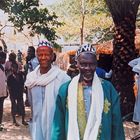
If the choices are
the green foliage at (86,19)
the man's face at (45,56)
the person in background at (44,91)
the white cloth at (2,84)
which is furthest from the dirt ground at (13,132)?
the green foliage at (86,19)

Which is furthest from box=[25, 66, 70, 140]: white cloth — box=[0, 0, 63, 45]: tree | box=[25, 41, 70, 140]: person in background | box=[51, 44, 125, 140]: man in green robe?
box=[0, 0, 63, 45]: tree

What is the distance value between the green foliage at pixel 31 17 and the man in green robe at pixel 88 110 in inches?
268

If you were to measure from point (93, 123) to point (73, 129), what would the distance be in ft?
0.52

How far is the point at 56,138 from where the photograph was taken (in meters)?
3.58

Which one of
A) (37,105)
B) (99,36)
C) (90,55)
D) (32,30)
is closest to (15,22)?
(32,30)

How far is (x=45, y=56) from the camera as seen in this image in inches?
176

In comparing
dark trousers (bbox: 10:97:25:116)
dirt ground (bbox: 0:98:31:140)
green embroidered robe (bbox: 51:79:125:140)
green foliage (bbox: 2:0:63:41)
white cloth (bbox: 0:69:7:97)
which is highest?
green foliage (bbox: 2:0:63:41)

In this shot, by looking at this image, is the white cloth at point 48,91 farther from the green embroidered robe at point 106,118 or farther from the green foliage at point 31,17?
the green foliage at point 31,17

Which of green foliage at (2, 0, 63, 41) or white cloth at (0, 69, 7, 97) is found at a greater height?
green foliage at (2, 0, 63, 41)

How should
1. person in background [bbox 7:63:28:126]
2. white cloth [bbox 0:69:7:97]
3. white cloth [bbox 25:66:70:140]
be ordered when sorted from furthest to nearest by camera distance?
person in background [bbox 7:63:28:126] < white cloth [bbox 0:69:7:97] < white cloth [bbox 25:66:70:140]

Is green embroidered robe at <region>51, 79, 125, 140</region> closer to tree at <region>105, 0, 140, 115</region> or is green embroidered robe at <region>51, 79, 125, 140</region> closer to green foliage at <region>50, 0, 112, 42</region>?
tree at <region>105, 0, 140, 115</region>

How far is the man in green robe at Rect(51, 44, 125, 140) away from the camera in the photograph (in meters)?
3.51

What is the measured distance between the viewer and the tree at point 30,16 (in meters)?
10.4

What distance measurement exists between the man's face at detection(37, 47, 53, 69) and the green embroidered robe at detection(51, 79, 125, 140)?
0.88 metres
